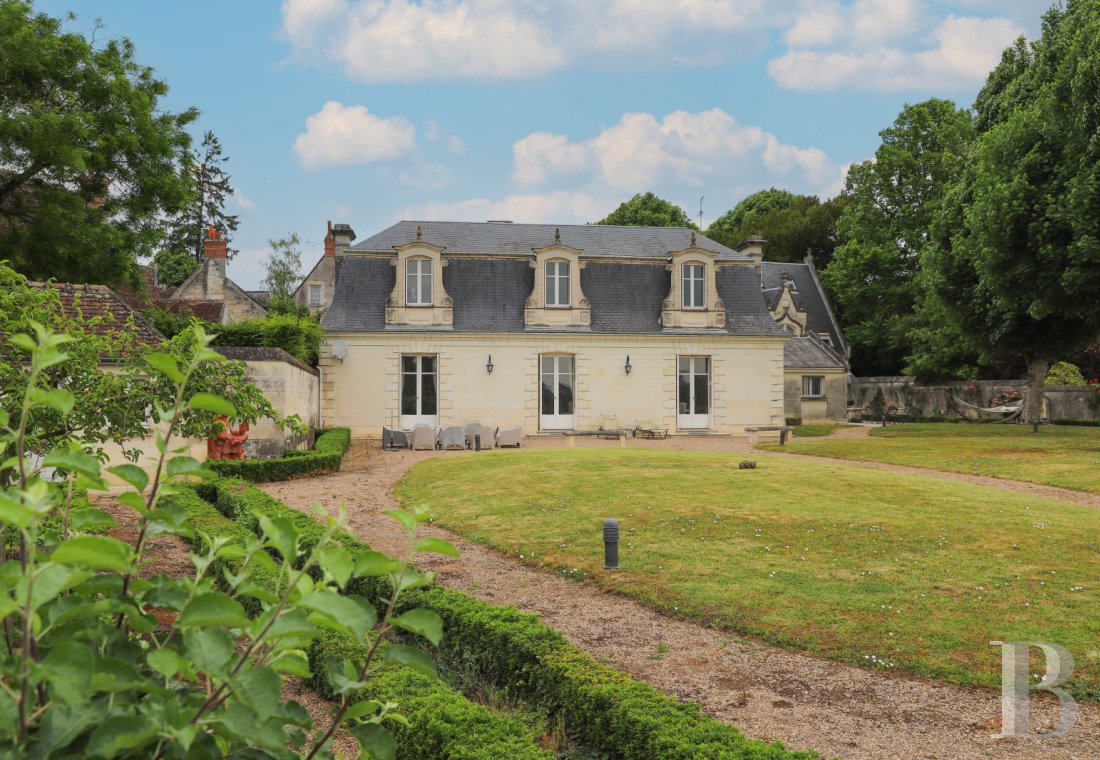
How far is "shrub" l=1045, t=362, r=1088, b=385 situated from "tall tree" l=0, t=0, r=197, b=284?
33.8 meters

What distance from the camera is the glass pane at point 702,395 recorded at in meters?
27.4

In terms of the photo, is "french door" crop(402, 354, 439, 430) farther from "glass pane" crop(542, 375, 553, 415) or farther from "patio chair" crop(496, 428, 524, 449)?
"glass pane" crop(542, 375, 553, 415)

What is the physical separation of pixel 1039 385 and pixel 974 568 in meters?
23.9

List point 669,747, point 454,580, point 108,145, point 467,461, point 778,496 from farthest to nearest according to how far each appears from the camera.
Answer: point 108,145 < point 467,461 < point 778,496 < point 454,580 < point 669,747

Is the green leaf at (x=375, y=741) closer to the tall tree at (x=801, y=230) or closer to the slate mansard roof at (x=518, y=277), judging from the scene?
the slate mansard roof at (x=518, y=277)

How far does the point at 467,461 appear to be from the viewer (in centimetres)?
1827

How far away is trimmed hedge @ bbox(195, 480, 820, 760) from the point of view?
168 inches

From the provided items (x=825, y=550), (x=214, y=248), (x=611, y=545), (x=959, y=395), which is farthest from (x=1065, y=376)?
(x=214, y=248)

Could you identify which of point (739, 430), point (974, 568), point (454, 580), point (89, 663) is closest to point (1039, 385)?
point (739, 430)

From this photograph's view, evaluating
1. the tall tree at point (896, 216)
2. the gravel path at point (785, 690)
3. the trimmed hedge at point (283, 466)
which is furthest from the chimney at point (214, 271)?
the gravel path at point (785, 690)

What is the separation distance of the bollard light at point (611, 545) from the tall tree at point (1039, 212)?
53.9ft

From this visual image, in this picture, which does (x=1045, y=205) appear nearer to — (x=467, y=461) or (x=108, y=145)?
(x=467, y=461)

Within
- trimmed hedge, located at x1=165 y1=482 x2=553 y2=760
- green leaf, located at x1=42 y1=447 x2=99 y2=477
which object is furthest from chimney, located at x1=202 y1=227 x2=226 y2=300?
green leaf, located at x1=42 y1=447 x2=99 y2=477

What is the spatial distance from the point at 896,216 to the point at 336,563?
44551 mm
